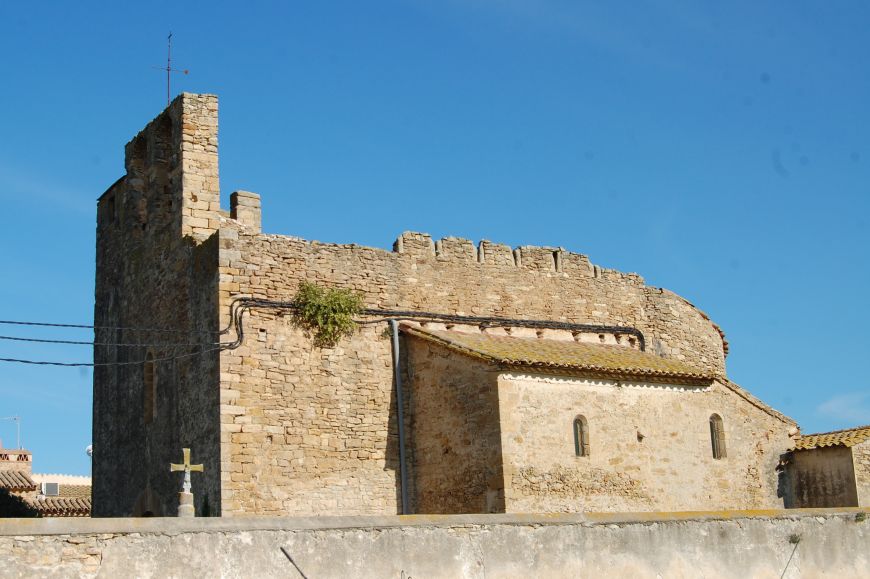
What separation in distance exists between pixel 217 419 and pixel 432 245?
5.53m

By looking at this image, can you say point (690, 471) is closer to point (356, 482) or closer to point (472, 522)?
point (356, 482)

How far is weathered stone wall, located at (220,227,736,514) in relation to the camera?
19031mm

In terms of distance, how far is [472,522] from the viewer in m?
12.9

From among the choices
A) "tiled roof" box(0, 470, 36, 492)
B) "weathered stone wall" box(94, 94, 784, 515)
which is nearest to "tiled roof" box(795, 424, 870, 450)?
"weathered stone wall" box(94, 94, 784, 515)

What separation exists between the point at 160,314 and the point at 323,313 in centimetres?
358

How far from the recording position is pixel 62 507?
31312 millimetres

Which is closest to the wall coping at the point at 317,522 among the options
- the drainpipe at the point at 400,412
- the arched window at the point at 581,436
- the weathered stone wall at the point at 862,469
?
the arched window at the point at 581,436

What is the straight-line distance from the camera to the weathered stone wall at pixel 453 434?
18828 mm

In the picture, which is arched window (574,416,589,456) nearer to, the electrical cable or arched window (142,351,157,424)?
the electrical cable

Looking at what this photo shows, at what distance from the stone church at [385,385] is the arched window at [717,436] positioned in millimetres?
32

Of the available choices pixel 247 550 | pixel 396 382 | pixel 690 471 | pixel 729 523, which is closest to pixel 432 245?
pixel 396 382

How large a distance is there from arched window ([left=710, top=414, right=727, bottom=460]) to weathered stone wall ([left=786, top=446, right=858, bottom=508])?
78.5 inches

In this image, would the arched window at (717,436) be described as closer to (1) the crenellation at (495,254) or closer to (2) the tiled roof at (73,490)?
(1) the crenellation at (495,254)

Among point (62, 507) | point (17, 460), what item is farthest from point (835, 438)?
point (17, 460)
